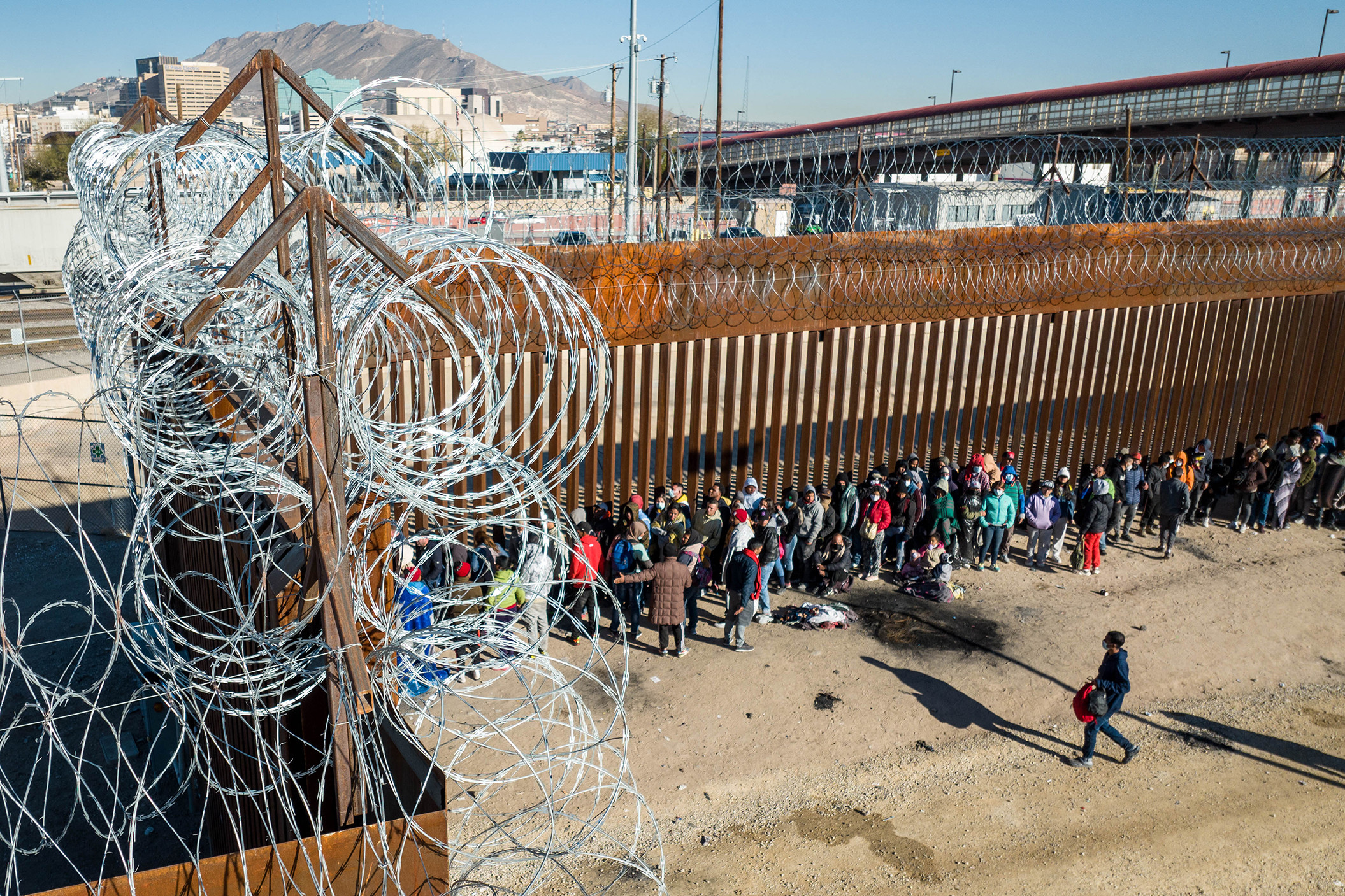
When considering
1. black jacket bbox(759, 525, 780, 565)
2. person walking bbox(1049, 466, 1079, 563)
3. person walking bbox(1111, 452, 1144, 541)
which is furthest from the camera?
person walking bbox(1111, 452, 1144, 541)

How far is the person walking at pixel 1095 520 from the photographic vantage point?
375 inches

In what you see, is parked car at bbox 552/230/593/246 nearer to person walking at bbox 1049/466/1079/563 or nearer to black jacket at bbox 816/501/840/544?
black jacket at bbox 816/501/840/544

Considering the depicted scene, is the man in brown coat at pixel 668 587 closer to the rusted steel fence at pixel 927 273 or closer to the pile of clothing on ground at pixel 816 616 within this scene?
the pile of clothing on ground at pixel 816 616

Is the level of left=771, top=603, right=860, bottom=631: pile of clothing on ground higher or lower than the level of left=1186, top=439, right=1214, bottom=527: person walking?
lower

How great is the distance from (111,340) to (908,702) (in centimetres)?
609

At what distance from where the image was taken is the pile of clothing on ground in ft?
27.5

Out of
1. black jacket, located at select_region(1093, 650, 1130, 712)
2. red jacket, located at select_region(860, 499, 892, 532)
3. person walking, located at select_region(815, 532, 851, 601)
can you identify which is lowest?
person walking, located at select_region(815, 532, 851, 601)

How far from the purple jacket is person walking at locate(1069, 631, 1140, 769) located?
3338mm

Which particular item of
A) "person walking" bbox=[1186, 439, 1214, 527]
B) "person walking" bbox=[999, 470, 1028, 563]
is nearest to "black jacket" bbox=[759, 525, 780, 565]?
"person walking" bbox=[999, 470, 1028, 563]

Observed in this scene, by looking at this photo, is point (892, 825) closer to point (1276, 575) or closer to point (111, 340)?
point (111, 340)

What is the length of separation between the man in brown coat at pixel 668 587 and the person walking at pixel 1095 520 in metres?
4.53

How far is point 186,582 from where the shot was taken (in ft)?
16.5

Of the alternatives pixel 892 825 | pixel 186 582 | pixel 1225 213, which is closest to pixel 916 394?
pixel 892 825

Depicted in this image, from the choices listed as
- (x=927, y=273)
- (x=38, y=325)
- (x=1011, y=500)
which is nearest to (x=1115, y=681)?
(x=1011, y=500)
